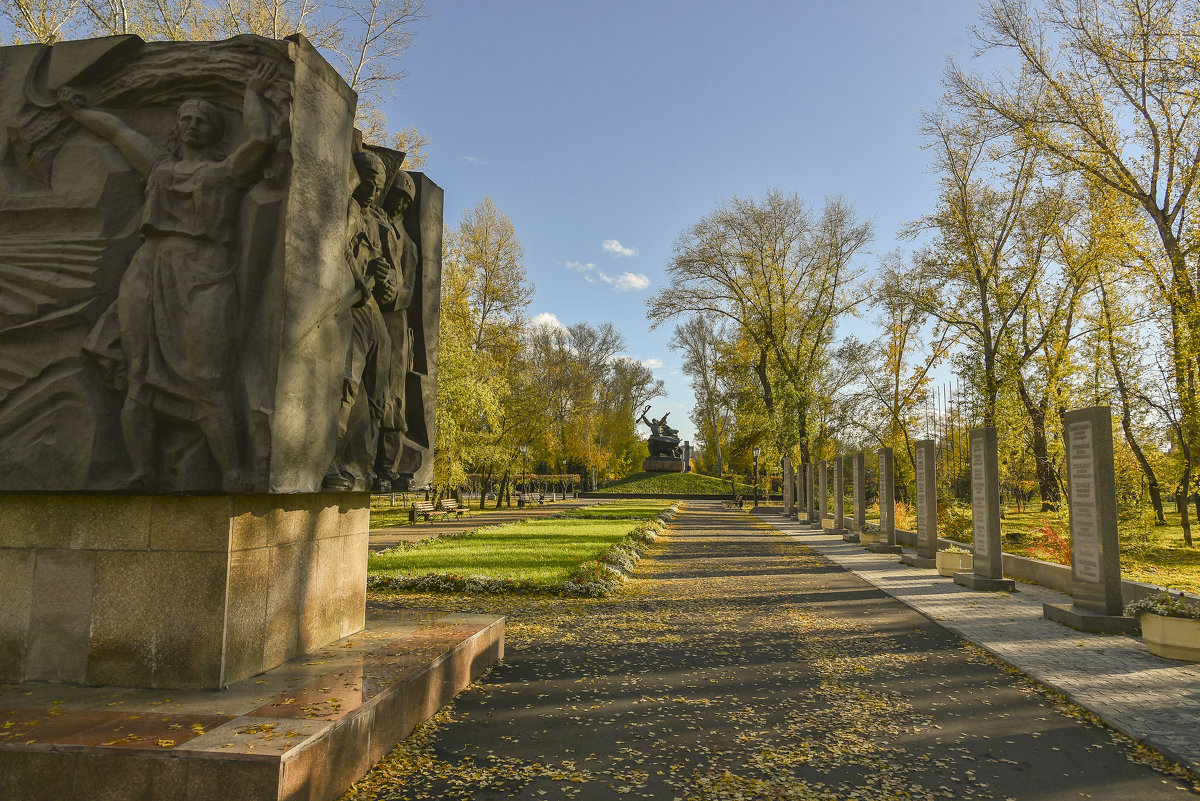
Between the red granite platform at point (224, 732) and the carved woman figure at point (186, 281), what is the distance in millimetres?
1283

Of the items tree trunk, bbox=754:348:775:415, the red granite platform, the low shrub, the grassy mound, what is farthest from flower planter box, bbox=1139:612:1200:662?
the grassy mound

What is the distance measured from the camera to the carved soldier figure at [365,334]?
5.54m

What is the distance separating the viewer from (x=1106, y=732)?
194 inches

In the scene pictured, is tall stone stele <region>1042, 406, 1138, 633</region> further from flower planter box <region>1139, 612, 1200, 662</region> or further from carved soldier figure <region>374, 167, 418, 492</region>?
carved soldier figure <region>374, 167, 418, 492</region>

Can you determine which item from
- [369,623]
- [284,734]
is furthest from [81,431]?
[369,623]

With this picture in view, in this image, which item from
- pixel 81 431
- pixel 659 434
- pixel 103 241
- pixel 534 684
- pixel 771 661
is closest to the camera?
pixel 81 431

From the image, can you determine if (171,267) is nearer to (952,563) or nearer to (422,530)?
(952,563)

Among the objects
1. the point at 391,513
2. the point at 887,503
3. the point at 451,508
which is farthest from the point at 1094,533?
the point at 391,513

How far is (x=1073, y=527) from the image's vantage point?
9.16 metres

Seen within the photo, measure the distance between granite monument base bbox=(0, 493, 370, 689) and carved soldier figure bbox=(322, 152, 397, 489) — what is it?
0.98 metres

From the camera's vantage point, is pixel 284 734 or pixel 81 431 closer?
pixel 284 734

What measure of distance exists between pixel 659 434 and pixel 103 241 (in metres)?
60.3

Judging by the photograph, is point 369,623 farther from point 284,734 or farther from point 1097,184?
point 1097,184

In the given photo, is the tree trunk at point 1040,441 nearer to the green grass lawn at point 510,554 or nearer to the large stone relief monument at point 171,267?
the green grass lawn at point 510,554
